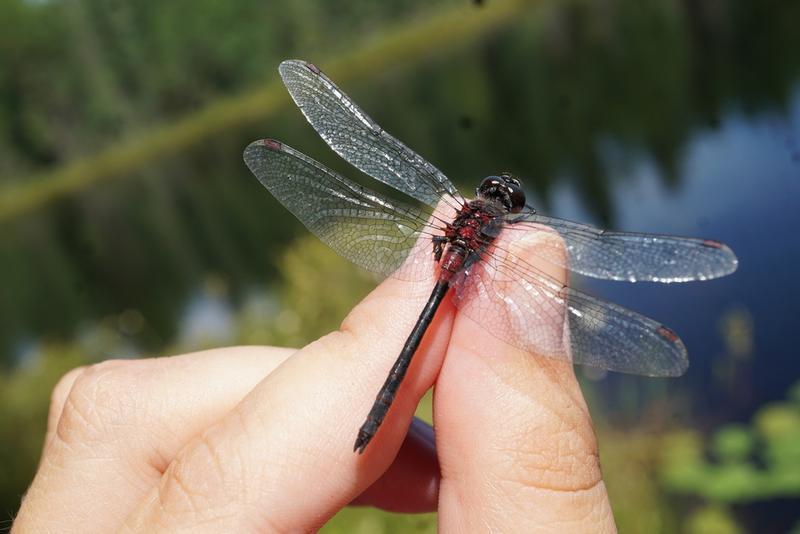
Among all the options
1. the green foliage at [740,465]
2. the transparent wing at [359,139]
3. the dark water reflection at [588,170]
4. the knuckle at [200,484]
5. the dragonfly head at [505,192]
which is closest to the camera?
the knuckle at [200,484]

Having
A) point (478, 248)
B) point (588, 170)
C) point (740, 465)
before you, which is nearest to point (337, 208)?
point (478, 248)

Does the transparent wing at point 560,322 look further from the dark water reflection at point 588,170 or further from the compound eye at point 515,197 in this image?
the dark water reflection at point 588,170

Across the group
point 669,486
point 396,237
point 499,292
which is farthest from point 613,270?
point 669,486

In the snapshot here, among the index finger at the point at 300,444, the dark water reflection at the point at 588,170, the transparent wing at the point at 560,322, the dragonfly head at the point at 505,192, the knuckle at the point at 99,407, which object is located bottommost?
the knuckle at the point at 99,407

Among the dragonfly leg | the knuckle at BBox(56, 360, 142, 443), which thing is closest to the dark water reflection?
the dragonfly leg

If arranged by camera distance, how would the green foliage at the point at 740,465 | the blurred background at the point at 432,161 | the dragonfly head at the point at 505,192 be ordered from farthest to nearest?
the blurred background at the point at 432,161 < the green foliage at the point at 740,465 < the dragonfly head at the point at 505,192

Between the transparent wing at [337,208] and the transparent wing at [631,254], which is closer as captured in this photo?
the transparent wing at [631,254]

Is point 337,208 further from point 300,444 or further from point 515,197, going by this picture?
point 300,444

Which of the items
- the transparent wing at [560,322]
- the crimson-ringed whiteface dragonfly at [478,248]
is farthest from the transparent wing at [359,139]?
the transparent wing at [560,322]

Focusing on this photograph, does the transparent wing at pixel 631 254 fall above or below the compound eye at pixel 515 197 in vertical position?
below
